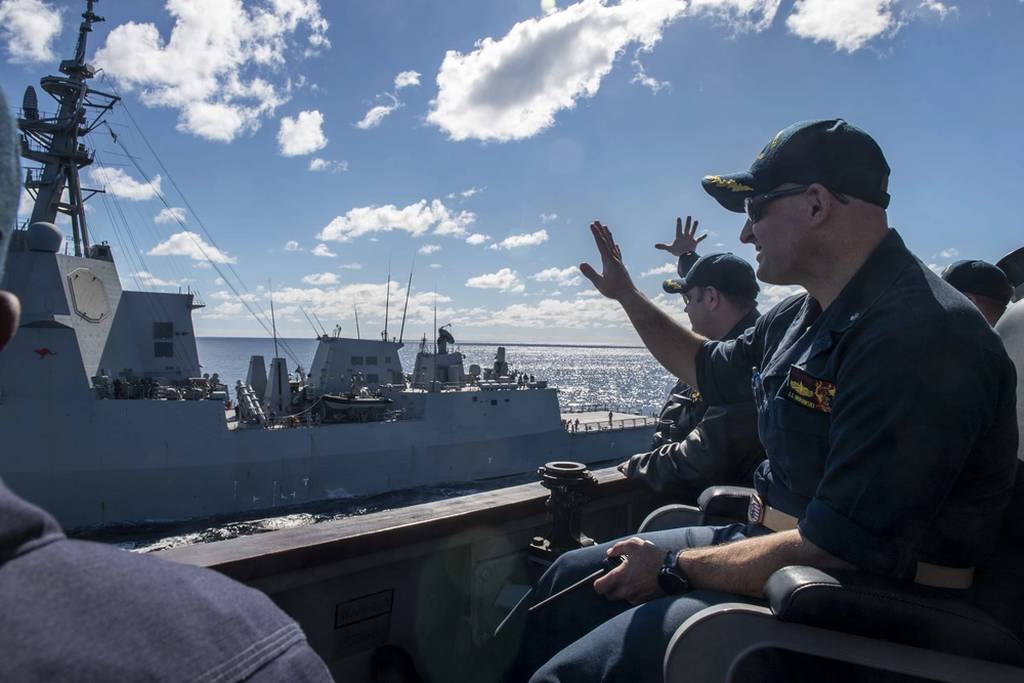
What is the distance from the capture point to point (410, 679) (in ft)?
7.98

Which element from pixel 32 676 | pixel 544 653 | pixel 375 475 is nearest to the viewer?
pixel 32 676

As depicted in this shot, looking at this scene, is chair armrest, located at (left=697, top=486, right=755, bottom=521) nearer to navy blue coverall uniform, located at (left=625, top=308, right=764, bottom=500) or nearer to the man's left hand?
navy blue coverall uniform, located at (left=625, top=308, right=764, bottom=500)

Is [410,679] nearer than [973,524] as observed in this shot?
No

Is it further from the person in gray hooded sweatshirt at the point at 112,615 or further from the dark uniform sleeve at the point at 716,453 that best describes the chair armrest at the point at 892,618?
the dark uniform sleeve at the point at 716,453

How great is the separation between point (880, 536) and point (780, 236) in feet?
2.94

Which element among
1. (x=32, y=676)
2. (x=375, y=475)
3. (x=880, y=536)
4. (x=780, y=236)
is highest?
(x=780, y=236)

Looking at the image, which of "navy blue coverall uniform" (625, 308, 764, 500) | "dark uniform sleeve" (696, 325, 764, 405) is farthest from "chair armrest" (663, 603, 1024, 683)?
"navy blue coverall uniform" (625, 308, 764, 500)

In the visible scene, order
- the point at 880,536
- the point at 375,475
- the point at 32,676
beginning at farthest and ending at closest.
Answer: the point at 375,475
the point at 880,536
the point at 32,676

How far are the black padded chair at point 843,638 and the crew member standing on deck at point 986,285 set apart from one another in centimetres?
280

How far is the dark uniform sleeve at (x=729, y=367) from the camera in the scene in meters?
2.46

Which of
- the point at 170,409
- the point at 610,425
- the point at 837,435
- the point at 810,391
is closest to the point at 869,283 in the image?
the point at 810,391

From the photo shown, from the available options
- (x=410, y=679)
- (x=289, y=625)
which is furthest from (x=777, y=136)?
(x=410, y=679)

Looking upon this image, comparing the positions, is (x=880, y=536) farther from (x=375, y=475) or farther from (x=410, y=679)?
(x=375, y=475)

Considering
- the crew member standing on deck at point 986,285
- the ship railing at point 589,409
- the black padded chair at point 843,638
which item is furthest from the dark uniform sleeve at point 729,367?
the ship railing at point 589,409
